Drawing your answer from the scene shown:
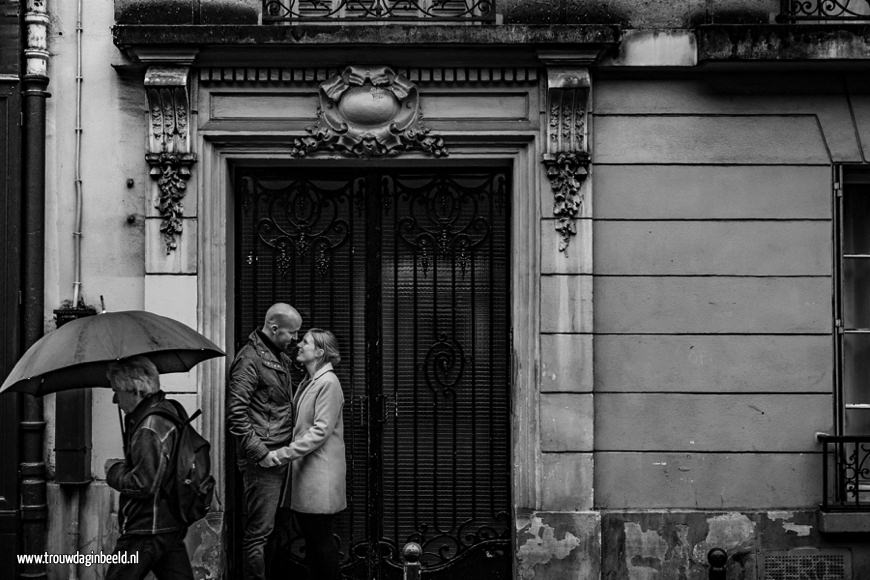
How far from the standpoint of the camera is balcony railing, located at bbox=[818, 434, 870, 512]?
26.8 feet

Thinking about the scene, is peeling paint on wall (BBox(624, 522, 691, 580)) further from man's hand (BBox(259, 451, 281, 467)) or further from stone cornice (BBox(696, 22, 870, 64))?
stone cornice (BBox(696, 22, 870, 64))

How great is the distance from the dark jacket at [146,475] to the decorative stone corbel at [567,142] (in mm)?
3474

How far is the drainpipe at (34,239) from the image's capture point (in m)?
8.09

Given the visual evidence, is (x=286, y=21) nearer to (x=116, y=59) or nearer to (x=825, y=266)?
(x=116, y=59)

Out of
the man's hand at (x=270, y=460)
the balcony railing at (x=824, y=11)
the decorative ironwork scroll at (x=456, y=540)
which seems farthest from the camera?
the decorative ironwork scroll at (x=456, y=540)

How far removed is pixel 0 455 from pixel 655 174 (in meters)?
5.11

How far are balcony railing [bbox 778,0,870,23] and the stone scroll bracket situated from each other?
4.98 feet

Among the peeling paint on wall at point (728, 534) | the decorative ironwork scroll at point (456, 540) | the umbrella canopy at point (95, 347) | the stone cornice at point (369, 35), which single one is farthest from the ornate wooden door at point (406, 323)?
the umbrella canopy at point (95, 347)

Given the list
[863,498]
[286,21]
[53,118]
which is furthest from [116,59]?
[863,498]

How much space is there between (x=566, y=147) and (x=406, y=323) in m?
1.78

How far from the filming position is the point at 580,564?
8.11 meters

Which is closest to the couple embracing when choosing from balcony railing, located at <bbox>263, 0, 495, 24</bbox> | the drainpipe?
the drainpipe

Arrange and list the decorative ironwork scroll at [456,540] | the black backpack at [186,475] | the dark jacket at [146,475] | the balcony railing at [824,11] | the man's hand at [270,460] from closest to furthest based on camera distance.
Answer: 1. the dark jacket at [146,475]
2. the black backpack at [186,475]
3. the man's hand at [270,460]
4. the balcony railing at [824,11]
5. the decorative ironwork scroll at [456,540]

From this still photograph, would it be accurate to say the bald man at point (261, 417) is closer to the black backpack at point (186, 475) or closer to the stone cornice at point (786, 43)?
the black backpack at point (186, 475)
